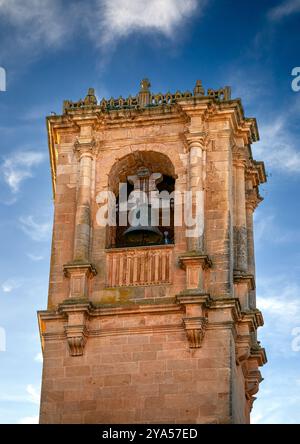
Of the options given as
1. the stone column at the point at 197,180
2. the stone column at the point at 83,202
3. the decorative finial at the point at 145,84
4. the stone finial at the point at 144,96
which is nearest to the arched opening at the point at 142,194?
the stone column at the point at 83,202

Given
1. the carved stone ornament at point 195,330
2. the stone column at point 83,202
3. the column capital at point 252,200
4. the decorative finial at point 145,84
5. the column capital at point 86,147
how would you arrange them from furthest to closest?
1. the column capital at point 252,200
2. the decorative finial at point 145,84
3. the column capital at point 86,147
4. the stone column at point 83,202
5. the carved stone ornament at point 195,330

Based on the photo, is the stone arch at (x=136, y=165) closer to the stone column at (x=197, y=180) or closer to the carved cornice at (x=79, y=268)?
the stone column at (x=197, y=180)

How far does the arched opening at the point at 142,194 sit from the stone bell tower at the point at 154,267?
4cm

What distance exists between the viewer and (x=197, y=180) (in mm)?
35312

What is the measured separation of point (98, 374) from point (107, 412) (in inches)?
37.6

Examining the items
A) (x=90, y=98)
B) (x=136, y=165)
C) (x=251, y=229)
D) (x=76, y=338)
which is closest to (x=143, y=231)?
(x=136, y=165)

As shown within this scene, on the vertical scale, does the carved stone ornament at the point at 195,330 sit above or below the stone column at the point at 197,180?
below

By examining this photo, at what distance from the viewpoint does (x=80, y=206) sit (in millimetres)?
35562

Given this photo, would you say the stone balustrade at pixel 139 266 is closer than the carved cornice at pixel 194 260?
No

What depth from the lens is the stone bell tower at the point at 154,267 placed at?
32938 millimetres

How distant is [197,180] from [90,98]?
385 centimetres

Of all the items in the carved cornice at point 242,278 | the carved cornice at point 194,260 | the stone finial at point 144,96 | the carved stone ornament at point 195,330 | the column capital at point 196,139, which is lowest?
the carved stone ornament at point 195,330

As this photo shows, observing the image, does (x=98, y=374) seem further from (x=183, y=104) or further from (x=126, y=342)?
(x=183, y=104)

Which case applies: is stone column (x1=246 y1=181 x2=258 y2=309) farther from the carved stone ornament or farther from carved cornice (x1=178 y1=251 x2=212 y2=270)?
the carved stone ornament
